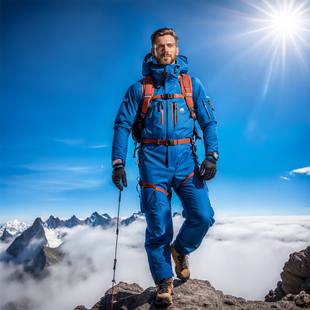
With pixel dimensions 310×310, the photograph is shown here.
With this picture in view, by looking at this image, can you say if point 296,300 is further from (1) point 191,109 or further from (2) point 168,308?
(1) point 191,109

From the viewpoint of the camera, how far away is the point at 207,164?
4.17 m

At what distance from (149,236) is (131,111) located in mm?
2353

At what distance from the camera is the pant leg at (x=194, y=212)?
4.03 m

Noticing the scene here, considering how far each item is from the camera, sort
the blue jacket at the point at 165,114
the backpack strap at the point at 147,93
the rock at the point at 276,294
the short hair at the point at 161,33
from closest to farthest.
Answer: the blue jacket at the point at 165,114, the backpack strap at the point at 147,93, the short hair at the point at 161,33, the rock at the point at 276,294

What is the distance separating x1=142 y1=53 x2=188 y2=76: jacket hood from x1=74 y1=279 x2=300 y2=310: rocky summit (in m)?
4.24

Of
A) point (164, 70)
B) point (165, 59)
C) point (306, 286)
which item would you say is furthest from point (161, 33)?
point (306, 286)

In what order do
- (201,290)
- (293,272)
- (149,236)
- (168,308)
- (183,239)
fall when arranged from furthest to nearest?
(293,272), (201,290), (183,239), (149,236), (168,308)

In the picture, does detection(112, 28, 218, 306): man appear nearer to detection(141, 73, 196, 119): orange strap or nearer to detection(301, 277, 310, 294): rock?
detection(141, 73, 196, 119): orange strap

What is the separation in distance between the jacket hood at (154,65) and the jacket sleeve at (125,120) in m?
0.41

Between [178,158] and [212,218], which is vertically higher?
[178,158]

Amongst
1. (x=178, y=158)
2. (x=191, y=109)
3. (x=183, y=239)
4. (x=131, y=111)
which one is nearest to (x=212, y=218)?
(x=183, y=239)

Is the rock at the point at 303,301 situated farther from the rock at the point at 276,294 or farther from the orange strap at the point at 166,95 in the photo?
the orange strap at the point at 166,95

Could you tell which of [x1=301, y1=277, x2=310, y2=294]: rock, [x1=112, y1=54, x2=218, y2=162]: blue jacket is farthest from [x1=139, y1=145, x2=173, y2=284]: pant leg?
[x1=301, y1=277, x2=310, y2=294]: rock

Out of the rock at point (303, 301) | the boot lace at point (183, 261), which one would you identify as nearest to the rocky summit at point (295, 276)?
the rock at point (303, 301)
